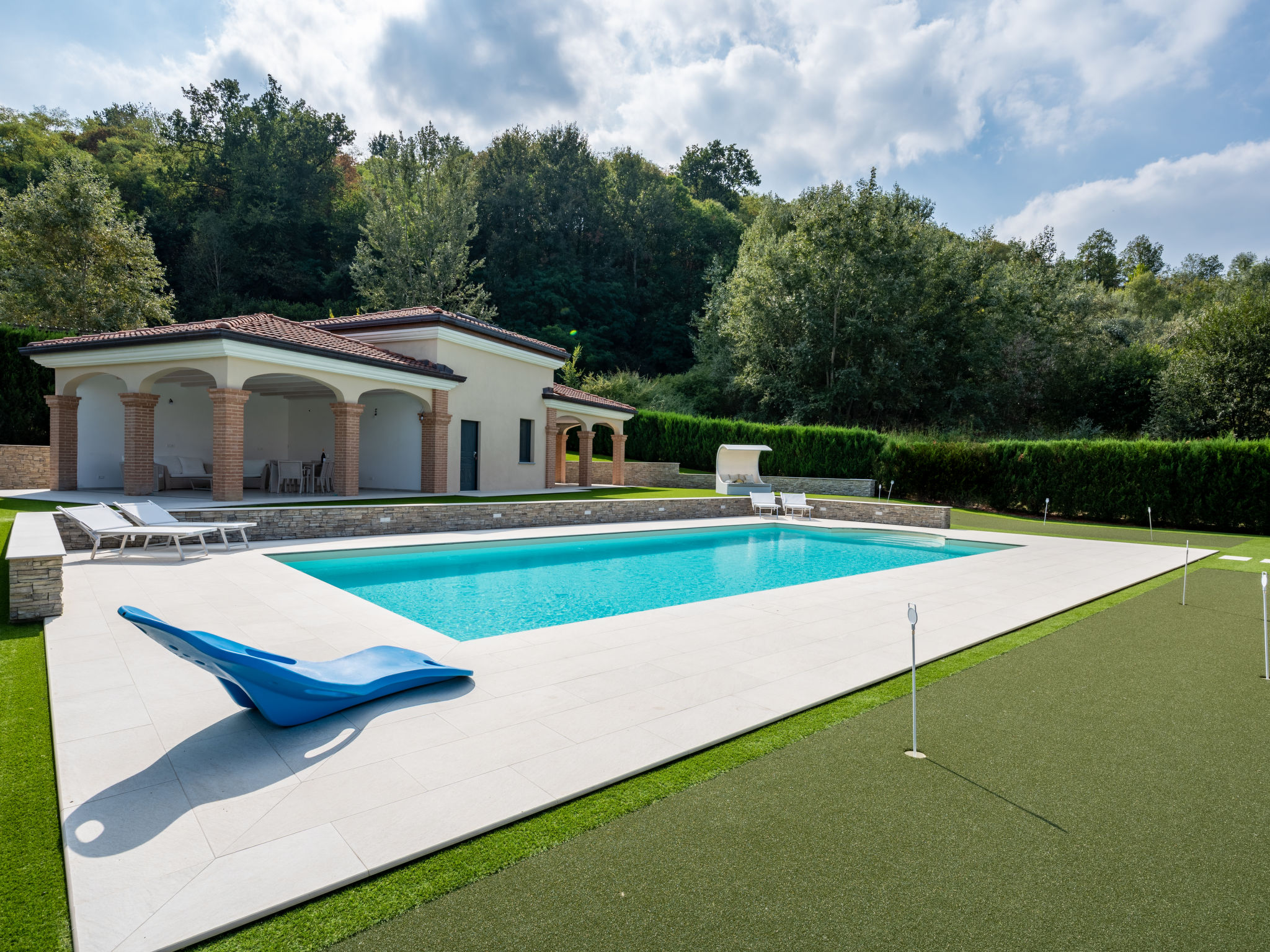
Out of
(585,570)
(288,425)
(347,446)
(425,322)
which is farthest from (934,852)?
(288,425)

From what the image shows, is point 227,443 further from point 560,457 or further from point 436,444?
point 560,457

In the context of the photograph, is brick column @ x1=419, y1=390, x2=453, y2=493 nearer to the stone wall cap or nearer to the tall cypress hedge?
the stone wall cap

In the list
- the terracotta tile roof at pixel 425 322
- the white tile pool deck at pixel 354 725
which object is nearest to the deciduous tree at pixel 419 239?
the terracotta tile roof at pixel 425 322

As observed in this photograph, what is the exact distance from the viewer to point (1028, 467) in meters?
22.8

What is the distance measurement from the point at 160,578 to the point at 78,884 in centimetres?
708

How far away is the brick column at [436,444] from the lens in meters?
18.5

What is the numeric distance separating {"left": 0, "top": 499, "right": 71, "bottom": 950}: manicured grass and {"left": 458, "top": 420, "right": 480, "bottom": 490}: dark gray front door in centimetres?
1504

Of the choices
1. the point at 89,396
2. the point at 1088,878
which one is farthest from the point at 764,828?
the point at 89,396

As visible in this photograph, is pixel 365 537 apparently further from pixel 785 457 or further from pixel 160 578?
pixel 785 457

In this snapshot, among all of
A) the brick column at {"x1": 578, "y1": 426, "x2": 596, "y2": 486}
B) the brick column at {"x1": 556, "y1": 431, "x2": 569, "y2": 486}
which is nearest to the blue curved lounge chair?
the brick column at {"x1": 578, "y1": 426, "x2": 596, "y2": 486}

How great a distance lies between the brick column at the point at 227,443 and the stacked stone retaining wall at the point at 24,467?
7.59 metres

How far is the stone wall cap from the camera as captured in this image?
20.3ft

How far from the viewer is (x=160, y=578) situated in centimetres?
847

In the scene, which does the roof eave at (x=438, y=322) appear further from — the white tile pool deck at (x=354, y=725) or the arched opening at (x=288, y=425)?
the white tile pool deck at (x=354, y=725)
